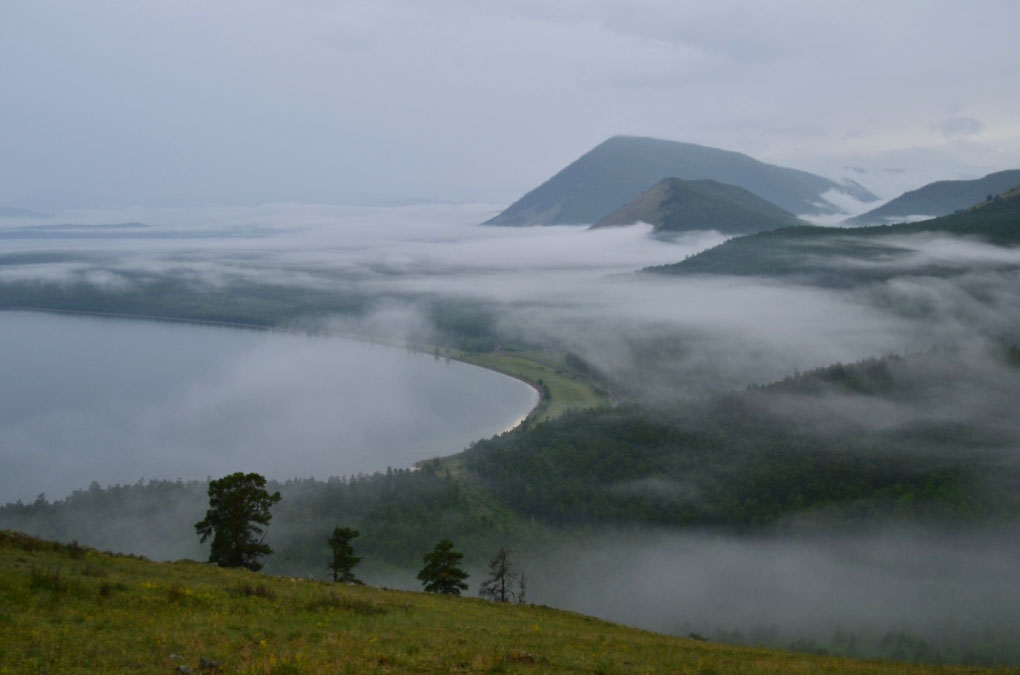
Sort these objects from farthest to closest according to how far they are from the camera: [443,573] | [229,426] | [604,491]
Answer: [229,426]
[604,491]
[443,573]

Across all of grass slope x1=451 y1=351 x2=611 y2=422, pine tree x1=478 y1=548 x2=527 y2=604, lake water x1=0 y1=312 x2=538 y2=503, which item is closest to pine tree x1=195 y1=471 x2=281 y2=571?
pine tree x1=478 y1=548 x2=527 y2=604

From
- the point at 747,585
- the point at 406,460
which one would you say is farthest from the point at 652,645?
the point at 406,460

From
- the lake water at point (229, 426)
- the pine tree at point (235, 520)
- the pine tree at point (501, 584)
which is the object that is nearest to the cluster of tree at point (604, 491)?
the lake water at point (229, 426)

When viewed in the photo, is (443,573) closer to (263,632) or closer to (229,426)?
(263,632)

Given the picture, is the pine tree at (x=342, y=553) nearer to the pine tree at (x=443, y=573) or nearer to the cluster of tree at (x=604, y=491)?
the pine tree at (x=443, y=573)

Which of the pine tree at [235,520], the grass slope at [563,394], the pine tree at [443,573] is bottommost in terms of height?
the grass slope at [563,394]

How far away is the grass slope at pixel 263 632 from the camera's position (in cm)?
1555

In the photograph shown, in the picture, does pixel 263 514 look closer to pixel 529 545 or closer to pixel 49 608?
pixel 49 608

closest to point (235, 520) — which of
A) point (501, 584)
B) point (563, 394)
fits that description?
point (501, 584)

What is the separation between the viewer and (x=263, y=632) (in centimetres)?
1862

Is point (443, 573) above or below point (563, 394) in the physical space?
above

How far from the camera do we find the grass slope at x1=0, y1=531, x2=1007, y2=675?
51.0 ft

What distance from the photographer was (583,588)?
8425cm

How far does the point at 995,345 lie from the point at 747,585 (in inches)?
3852
